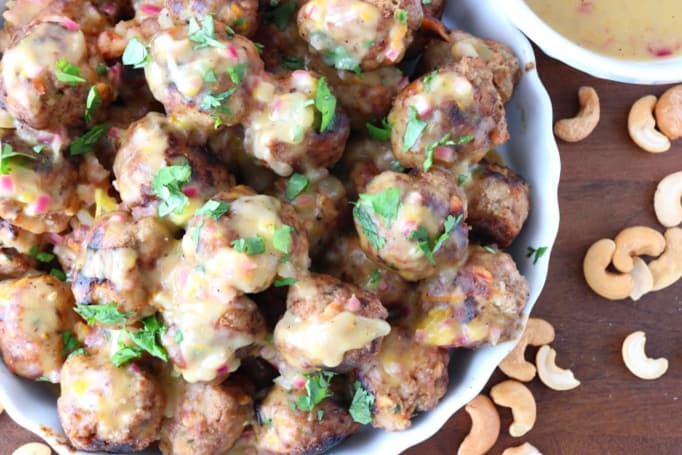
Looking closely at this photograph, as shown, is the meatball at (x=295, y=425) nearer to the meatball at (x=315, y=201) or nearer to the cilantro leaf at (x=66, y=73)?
the meatball at (x=315, y=201)

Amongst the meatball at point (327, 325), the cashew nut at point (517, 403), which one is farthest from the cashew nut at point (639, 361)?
the meatball at point (327, 325)

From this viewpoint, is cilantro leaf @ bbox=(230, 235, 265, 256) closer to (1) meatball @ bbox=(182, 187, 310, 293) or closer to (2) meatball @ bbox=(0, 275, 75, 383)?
(1) meatball @ bbox=(182, 187, 310, 293)

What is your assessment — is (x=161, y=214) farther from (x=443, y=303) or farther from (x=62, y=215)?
(x=443, y=303)

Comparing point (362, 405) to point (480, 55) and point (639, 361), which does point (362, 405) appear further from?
point (639, 361)

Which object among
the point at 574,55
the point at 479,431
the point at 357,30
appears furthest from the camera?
the point at 479,431

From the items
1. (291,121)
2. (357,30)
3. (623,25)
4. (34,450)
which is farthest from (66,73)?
(623,25)

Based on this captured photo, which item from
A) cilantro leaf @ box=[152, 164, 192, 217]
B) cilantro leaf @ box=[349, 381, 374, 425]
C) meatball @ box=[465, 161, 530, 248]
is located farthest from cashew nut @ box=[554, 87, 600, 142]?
cilantro leaf @ box=[152, 164, 192, 217]
